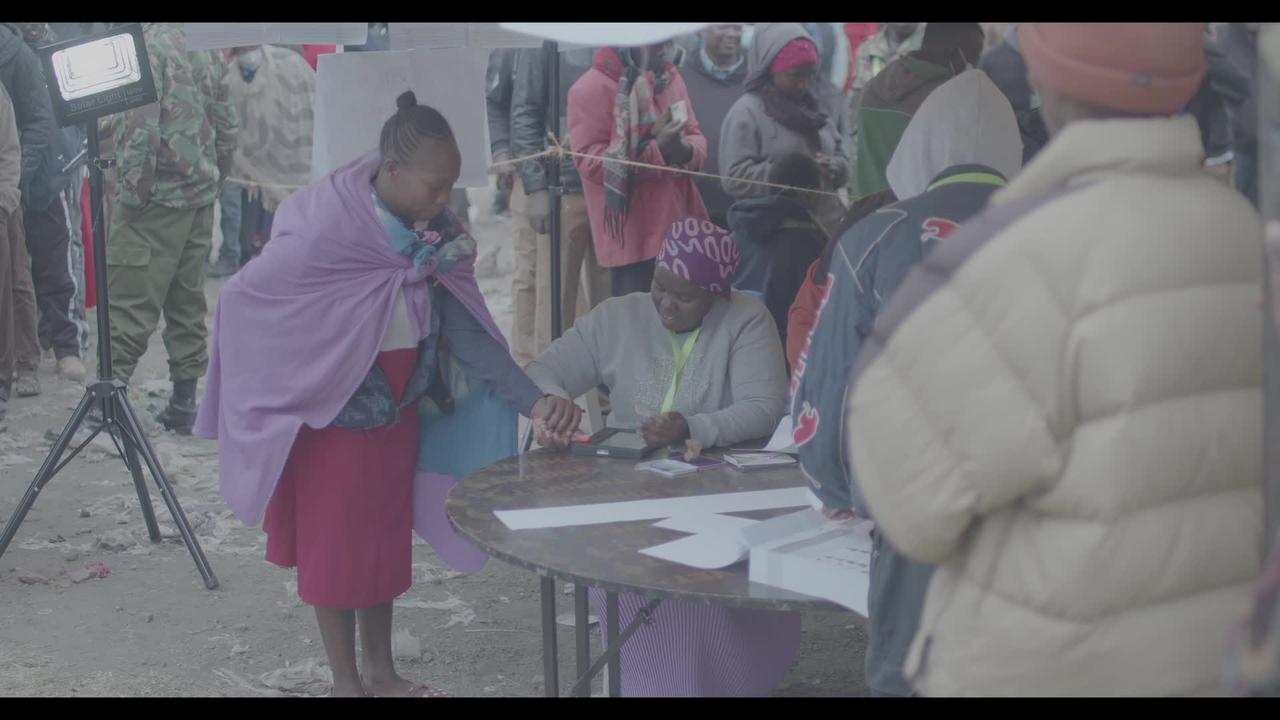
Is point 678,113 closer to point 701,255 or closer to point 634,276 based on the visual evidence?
point 634,276

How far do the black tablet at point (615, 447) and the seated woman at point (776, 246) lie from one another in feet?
7.11

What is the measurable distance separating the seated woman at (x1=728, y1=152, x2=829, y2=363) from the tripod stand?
2362mm

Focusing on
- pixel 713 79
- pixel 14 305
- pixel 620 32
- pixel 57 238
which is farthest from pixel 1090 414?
pixel 57 238

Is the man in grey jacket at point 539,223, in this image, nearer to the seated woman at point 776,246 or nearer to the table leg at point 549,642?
the seated woman at point 776,246

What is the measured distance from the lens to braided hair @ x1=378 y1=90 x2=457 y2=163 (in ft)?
11.8

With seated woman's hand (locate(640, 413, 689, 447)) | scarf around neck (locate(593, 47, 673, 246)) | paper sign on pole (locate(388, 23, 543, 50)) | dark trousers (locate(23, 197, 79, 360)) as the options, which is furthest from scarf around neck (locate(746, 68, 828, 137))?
dark trousers (locate(23, 197, 79, 360))

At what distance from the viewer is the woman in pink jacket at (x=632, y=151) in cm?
603

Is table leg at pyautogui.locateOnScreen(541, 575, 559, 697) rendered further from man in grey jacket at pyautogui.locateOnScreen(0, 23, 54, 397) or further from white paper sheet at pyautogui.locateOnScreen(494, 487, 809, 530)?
man in grey jacket at pyautogui.locateOnScreen(0, 23, 54, 397)

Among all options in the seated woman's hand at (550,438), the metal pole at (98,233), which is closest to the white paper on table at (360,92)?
the metal pole at (98,233)

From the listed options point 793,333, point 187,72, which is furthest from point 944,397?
point 187,72

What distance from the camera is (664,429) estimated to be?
371 centimetres
